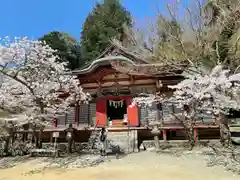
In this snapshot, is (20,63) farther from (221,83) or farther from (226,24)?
(226,24)

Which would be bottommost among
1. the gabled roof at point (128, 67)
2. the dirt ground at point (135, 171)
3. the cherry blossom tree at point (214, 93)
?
the dirt ground at point (135, 171)

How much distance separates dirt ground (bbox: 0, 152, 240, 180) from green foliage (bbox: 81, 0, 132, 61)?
20.1m

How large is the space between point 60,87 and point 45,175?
21.5 ft

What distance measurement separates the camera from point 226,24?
36.2ft

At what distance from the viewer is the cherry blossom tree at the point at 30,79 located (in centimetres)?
1009

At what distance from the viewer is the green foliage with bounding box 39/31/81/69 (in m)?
26.0

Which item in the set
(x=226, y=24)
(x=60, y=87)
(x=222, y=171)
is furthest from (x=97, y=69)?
(x=222, y=171)

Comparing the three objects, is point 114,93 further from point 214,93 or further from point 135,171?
point 135,171

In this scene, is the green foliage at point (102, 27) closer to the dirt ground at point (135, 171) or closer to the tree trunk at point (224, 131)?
the tree trunk at point (224, 131)

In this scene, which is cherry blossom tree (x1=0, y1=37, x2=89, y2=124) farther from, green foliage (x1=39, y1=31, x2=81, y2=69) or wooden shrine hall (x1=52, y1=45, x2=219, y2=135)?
green foliage (x1=39, y1=31, x2=81, y2=69)

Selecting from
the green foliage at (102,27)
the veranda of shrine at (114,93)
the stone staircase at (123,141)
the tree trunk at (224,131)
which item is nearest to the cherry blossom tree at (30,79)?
the veranda of shrine at (114,93)

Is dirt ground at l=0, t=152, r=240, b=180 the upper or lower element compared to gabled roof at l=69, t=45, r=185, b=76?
lower

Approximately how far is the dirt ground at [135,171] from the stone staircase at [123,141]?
5.70ft

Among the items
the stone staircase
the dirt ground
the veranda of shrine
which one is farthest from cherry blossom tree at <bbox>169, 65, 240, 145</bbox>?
the veranda of shrine
